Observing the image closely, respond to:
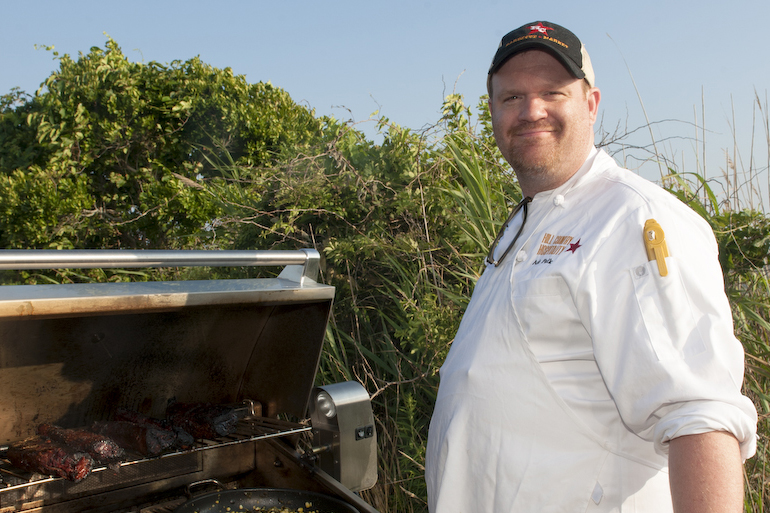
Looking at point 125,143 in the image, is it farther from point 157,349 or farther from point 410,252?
point 157,349

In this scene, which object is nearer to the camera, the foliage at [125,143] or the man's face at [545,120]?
the man's face at [545,120]

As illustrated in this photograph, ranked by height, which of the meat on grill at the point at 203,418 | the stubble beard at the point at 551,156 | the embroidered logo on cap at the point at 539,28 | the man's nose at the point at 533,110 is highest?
the embroidered logo on cap at the point at 539,28

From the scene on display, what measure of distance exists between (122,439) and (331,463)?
86 cm

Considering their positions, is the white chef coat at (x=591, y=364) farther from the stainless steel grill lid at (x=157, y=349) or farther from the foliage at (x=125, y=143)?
the foliage at (x=125, y=143)

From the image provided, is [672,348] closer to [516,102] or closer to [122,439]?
[516,102]

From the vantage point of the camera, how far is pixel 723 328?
122 centimetres

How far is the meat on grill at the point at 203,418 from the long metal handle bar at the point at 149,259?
0.72 metres

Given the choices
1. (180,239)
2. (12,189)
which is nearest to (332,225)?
(180,239)

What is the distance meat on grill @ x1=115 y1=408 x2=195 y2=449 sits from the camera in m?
2.27

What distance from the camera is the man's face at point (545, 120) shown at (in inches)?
71.7

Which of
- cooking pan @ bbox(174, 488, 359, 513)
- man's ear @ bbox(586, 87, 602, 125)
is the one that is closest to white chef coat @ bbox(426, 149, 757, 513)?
man's ear @ bbox(586, 87, 602, 125)

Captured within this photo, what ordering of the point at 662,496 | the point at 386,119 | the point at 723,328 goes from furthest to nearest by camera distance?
the point at 386,119 < the point at 662,496 < the point at 723,328

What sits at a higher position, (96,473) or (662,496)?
(662,496)

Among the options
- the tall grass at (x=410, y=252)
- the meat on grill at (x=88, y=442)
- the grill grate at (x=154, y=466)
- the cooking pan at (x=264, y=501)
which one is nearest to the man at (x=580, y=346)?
the cooking pan at (x=264, y=501)
